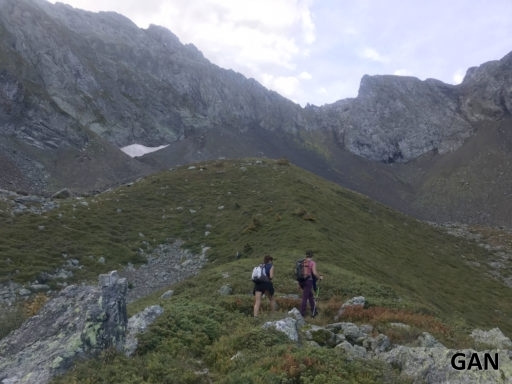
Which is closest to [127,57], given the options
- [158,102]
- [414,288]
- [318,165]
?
[158,102]

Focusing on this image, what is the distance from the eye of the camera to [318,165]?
7490 inches

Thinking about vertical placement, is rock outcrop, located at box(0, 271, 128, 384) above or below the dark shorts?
above

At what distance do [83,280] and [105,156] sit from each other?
106548 mm

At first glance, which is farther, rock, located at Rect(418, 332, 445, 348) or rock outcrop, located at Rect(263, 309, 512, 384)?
rock, located at Rect(418, 332, 445, 348)

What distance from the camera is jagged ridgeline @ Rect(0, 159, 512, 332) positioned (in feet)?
89.9

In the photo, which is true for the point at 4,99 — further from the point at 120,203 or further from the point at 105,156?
the point at 120,203

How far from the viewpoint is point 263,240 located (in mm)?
36812

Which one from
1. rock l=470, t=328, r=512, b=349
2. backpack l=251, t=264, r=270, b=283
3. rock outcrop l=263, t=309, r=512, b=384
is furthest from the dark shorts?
rock l=470, t=328, r=512, b=349

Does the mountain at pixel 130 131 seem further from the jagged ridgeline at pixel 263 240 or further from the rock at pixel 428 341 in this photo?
the rock at pixel 428 341

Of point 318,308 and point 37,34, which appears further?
point 37,34

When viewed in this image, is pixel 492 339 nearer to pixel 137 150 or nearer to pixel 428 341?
pixel 428 341

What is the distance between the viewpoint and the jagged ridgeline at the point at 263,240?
27.4 metres

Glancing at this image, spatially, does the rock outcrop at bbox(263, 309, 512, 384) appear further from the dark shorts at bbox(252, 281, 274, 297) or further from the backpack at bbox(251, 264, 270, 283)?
the backpack at bbox(251, 264, 270, 283)

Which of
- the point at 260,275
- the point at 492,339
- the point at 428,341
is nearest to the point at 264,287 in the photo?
the point at 260,275
